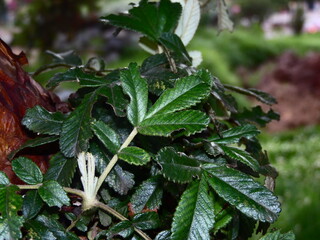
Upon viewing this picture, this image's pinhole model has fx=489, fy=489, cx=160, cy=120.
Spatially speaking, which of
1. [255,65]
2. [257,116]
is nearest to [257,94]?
[257,116]

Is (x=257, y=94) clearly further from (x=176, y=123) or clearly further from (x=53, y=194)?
(x=53, y=194)

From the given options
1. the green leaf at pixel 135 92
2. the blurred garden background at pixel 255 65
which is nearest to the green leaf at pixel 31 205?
the green leaf at pixel 135 92

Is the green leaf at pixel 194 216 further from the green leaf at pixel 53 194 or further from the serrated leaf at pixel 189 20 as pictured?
the serrated leaf at pixel 189 20

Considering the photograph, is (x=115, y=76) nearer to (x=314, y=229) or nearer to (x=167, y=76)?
(x=167, y=76)

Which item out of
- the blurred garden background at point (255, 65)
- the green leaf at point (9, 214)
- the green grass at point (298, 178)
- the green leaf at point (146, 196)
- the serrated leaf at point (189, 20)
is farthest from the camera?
the blurred garden background at point (255, 65)

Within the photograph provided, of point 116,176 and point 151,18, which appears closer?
point 116,176

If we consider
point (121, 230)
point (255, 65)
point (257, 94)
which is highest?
point (257, 94)
